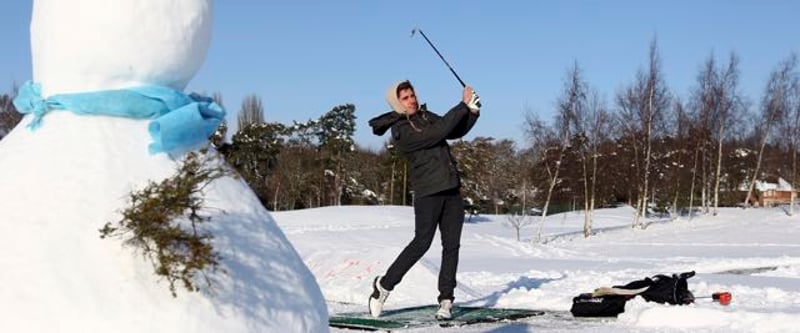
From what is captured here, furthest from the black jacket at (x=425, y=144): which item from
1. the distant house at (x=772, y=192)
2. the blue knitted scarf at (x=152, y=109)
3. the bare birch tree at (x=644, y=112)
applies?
the distant house at (x=772, y=192)

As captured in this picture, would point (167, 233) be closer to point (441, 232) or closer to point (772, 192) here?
point (441, 232)

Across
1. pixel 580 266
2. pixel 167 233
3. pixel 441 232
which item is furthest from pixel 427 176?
pixel 580 266

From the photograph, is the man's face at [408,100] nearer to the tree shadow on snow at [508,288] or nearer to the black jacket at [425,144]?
the black jacket at [425,144]

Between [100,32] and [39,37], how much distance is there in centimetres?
27

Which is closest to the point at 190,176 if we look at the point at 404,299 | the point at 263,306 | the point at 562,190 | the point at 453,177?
the point at 263,306

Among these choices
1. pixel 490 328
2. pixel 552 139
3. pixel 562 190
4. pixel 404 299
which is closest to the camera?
pixel 490 328

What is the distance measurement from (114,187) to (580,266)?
12173 millimetres

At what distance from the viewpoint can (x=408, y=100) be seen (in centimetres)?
598

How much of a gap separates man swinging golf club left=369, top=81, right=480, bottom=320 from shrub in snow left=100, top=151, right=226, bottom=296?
3.36 m

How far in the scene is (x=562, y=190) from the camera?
4484 centimetres

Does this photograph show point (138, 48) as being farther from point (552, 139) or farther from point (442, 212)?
point (552, 139)

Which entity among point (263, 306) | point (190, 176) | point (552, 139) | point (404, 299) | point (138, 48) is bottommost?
point (404, 299)

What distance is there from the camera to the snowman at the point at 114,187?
2.37 metres

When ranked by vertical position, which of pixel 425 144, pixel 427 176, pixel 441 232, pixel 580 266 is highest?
pixel 425 144
